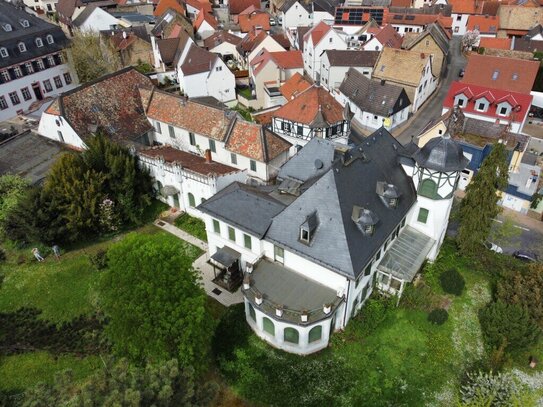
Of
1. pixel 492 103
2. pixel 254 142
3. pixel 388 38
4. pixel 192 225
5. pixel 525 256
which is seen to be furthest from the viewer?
pixel 388 38

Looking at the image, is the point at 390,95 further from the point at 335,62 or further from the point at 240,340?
the point at 240,340

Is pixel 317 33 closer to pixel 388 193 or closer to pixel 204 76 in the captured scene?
pixel 204 76

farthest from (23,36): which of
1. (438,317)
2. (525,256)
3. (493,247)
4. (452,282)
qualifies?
(525,256)

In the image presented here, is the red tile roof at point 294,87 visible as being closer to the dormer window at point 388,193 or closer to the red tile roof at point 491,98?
the red tile roof at point 491,98

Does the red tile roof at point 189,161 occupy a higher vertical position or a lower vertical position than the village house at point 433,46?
lower

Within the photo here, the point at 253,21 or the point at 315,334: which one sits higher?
the point at 253,21

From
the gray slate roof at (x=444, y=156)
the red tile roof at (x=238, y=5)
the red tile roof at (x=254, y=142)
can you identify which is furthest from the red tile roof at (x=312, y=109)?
the red tile roof at (x=238, y=5)
